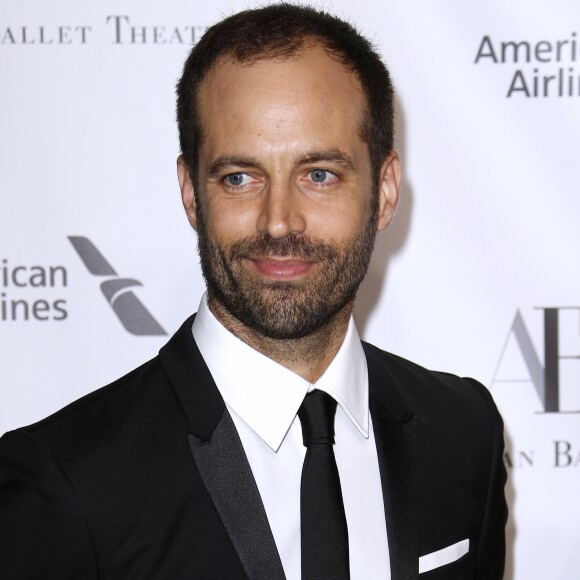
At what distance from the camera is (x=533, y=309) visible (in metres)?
1.85

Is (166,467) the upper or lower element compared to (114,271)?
lower

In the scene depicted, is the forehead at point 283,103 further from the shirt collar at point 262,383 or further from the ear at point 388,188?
the shirt collar at point 262,383

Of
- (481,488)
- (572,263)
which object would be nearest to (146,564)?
(481,488)

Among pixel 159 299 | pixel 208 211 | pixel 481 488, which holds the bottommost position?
pixel 481 488

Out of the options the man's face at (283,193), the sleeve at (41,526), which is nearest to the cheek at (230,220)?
the man's face at (283,193)

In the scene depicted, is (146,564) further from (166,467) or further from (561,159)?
(561,159)

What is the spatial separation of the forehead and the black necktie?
0.36 metres

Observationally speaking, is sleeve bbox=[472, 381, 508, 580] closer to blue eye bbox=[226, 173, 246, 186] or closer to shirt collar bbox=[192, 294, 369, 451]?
shirt collar bbox=[192, 294, 369, 451]

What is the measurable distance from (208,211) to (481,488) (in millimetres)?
566

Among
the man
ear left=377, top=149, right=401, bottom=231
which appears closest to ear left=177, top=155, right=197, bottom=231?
the man

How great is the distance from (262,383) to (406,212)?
73cm

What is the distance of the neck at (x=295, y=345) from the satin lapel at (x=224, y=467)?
6cm

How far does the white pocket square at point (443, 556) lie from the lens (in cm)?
126

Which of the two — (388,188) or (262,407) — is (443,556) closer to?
(262,407)
